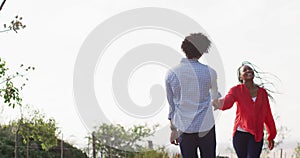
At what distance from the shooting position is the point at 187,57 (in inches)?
148

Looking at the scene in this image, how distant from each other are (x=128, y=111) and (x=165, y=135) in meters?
0.53

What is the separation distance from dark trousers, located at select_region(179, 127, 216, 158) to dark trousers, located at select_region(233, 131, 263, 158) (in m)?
1.16

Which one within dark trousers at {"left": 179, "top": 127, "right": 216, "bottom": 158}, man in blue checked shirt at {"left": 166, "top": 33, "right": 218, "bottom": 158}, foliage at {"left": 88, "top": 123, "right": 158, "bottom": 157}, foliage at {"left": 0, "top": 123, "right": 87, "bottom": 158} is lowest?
dark trousers at {"left": 179, "top": 127, "right": 216, "bottom": 158}

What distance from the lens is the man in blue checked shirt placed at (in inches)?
142

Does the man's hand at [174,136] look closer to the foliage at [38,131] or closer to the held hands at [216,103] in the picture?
the held hands at [216,103]

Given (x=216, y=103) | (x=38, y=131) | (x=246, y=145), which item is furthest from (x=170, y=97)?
(x=38, y=131)

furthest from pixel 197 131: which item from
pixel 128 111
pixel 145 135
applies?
pixel 145 135

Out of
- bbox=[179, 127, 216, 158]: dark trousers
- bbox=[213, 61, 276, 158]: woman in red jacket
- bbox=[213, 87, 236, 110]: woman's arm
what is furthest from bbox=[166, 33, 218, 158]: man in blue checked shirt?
bbox=[213, 61, 276, 158]: woman in red jacket

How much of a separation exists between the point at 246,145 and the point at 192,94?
145cm

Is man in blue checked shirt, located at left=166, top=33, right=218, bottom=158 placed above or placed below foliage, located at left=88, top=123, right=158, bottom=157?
below

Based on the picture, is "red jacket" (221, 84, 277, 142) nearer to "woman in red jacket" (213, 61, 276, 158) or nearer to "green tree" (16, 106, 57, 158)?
"woman in red jacket" (213, 61, 276, 158)

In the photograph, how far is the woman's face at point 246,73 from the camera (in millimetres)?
4723

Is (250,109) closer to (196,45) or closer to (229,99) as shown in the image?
(229,99)

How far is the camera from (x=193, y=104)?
3.61 metres
